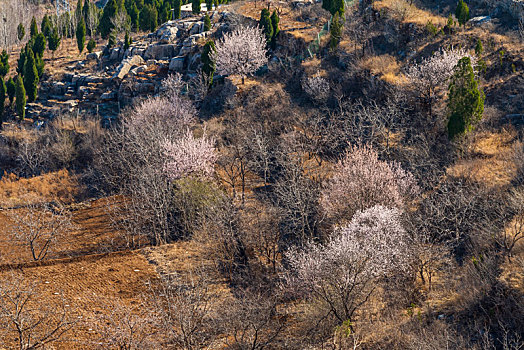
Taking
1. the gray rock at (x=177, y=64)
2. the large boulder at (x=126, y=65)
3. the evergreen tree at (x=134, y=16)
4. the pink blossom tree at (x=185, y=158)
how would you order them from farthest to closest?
1. the evergreen tree at (x=134, y=16)
2. the large boulder at (x=126, y=65)
3. the gray rock at (x=177, y=64)
4. the pink blossom tree at (x=185, y=158)

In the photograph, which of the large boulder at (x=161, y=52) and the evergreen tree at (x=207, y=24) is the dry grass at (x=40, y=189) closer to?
the large boulder at (x=161, y=52)

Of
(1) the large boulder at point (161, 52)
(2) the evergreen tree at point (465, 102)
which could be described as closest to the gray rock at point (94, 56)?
(1) the large boulder at point (161, 52)

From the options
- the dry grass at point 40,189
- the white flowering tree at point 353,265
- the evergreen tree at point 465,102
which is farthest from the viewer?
the dry grass at point 40,189

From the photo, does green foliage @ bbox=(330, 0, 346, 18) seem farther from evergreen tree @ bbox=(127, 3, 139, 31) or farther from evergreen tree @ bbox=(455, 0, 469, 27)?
evergreen tree @ bbox=(127, 3, 139, 31)

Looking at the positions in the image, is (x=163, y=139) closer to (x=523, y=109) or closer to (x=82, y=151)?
(x=82, y=151)

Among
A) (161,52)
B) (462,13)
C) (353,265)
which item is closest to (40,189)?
(161,52)

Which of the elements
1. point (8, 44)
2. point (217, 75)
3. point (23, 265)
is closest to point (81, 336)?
point (23, 265)
